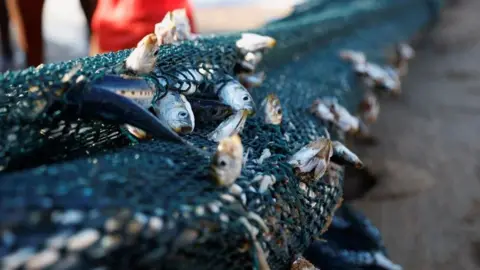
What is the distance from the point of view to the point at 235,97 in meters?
0.91

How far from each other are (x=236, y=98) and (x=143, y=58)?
20cm

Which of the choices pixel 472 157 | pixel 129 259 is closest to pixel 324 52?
pixel 472 157

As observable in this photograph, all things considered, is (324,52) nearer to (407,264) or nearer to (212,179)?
(407,264)

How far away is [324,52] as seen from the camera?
180cm

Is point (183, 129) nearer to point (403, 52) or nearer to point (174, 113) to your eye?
point (174, 113)

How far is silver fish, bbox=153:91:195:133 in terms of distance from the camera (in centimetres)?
77

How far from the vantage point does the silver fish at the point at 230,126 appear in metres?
0.84

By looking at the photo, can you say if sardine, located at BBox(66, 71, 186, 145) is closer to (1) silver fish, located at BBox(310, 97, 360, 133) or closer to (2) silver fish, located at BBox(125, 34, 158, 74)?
(2) silver fish, located at BBox(125, 34, 158, 74)

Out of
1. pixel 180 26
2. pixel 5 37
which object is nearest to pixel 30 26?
pixel 5 37

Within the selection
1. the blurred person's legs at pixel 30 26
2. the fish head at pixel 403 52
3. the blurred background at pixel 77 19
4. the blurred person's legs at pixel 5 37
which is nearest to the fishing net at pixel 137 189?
the blurred background at pixel 77 19

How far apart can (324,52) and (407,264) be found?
0.79 m

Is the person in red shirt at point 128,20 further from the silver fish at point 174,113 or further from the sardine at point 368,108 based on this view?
the silver fish at point 174,113

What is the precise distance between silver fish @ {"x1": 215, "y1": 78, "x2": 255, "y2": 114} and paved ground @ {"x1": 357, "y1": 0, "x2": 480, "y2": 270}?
726mm

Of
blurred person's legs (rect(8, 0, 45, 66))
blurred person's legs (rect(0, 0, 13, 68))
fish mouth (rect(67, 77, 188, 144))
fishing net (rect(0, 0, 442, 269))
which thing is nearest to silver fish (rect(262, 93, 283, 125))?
fishing net (rect(0, 0, 442, 269))
